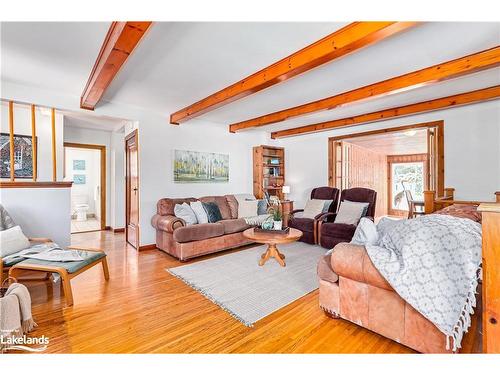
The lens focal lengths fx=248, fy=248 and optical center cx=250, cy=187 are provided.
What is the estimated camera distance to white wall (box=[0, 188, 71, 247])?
3.06m

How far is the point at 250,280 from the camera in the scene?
2.87 meters

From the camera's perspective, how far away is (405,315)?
1656 millimetres

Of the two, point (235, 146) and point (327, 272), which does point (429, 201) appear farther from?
point (235, 146)

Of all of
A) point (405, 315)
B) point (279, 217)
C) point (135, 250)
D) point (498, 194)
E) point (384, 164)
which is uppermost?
point (384, 164)

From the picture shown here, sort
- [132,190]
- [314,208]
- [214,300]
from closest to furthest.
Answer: [214,300]
[132,190]
[314,208]

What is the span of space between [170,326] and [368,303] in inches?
60.4

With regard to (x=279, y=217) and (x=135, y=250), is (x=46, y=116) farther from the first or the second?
(x=279, y=217)

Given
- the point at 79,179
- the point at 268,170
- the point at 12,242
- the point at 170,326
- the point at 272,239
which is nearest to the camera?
the point at 170,326

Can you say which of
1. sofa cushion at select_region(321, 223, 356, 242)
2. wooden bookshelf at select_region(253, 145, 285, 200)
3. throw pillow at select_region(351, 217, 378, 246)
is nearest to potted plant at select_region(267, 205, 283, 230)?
sofa cushion at select_region(321, 223, 356, 242)

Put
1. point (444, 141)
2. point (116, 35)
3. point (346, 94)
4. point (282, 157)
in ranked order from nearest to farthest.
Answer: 1. point (116, 35)
2. point (346, 94)
3. point (444, 141)
4. point (282, 157)

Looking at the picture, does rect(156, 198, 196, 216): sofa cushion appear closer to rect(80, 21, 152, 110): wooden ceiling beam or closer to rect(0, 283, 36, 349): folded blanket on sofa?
rect(80, 21, 152, 110): wooden ceiling beam

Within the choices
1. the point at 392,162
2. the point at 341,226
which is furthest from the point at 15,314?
the point at 392,162
